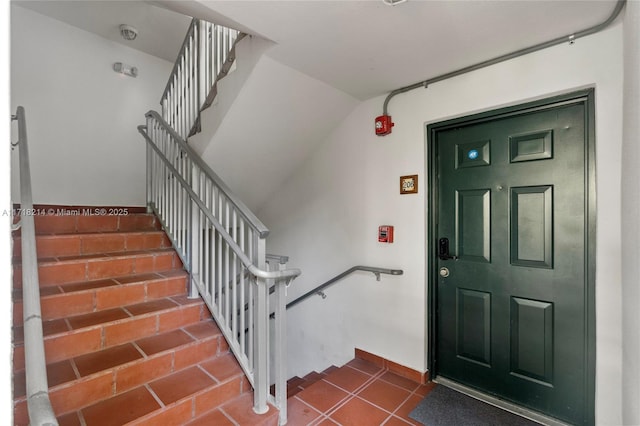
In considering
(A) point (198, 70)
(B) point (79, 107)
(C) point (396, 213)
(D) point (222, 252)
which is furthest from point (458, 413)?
(B) point (79, 107)

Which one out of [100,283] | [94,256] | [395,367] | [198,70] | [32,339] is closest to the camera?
[32,339]

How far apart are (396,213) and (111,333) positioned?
82.3 inches

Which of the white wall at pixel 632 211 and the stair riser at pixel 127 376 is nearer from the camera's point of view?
the white wall at pixel 632 211

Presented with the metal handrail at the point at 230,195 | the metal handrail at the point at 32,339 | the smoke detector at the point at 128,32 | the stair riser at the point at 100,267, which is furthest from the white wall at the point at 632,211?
the smoke detector at the point at 128,32

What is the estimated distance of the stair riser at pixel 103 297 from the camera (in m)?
1.72

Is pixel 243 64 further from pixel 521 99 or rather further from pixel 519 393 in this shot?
pixel 519 393

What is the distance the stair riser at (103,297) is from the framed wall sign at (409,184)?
1842mm

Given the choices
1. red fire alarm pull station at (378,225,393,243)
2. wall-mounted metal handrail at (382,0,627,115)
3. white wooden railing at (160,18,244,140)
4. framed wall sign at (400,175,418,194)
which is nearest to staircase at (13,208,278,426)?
white wooden railing at (160,18,244,140)

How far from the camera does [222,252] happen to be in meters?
2.19

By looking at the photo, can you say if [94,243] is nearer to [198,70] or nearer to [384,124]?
[198,70]

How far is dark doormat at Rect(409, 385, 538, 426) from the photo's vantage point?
1812mm

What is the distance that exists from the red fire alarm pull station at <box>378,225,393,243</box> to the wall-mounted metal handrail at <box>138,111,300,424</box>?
3.33ft

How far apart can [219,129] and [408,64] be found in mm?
1452

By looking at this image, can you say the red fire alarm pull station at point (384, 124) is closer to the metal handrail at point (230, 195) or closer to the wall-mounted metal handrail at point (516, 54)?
the wall-mounted metal handrail at point (516, 54)
